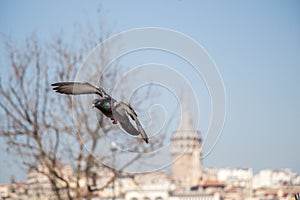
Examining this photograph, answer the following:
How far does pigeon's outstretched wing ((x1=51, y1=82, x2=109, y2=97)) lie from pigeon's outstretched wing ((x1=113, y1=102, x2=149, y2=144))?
0.63ft

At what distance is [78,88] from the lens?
5352 mm

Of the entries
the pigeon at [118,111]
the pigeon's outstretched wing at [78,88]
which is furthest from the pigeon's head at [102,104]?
the pigeon's outstretched wing at [78,88]

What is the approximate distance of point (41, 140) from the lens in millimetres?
12828

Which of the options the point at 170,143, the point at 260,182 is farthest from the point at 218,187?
the point at 170,143

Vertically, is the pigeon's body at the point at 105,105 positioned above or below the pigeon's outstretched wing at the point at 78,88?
below

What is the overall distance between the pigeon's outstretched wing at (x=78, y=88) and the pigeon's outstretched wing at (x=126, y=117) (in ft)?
0.63

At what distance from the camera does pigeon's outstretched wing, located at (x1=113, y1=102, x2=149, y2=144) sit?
Answer: 5.00 m

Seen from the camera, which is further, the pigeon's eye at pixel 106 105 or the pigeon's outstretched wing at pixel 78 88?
the pigeon's outstretched wing at pixel 78 88

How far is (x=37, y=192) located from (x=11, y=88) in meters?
2.12

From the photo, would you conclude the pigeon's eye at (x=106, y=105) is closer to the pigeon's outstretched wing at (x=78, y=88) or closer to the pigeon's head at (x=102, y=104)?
the pigeon's head at (x=102, y=104)

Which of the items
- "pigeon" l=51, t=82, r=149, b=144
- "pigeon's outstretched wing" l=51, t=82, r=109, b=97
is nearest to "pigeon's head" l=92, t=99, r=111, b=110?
"pigeon" l=51, t=82, r=149, b=144

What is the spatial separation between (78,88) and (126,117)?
0.49 metres

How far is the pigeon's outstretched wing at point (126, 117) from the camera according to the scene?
5004 millimetres

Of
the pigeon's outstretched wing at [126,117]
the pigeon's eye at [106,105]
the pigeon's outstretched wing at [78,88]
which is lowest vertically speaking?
the pigeon's outstretched wing at [126,117]
